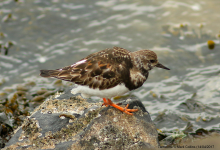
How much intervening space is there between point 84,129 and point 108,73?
3.51 ft

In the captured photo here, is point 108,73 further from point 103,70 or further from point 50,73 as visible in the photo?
point 50,73

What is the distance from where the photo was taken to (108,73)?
4570 mm

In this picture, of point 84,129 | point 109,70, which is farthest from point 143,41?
point 84,129

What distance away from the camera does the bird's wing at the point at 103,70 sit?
4.58 m

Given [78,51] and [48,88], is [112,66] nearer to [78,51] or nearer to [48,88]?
[48,88]

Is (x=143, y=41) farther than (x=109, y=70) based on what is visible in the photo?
Yes

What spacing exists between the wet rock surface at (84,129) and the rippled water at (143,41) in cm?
214

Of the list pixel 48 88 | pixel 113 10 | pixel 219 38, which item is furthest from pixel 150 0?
pixel 48 88

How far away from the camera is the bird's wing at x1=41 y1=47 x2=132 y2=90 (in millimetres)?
4582

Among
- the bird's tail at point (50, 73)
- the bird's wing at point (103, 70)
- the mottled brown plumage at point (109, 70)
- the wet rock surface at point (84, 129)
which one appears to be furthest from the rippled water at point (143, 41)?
the bird's tail at point (50, 73)

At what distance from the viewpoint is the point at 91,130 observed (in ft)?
13.9

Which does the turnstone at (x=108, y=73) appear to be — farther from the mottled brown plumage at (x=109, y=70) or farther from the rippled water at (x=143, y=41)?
the rippled water at (x=143, y=41)

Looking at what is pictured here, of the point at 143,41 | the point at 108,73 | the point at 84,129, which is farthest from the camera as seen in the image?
the point at 143,41

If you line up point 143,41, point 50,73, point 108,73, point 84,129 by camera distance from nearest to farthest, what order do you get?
point 84,129
point 108,73
point 50,73
point 143,41
